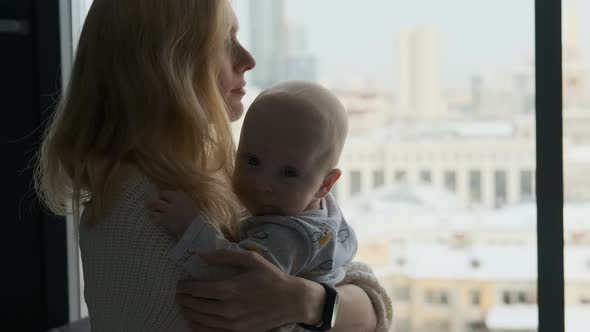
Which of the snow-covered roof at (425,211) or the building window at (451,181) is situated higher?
the building window at (451,181)

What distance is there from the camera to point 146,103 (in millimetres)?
1189

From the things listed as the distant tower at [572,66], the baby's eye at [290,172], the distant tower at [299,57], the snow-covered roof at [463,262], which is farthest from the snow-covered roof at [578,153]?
the distant tower at [299,57]

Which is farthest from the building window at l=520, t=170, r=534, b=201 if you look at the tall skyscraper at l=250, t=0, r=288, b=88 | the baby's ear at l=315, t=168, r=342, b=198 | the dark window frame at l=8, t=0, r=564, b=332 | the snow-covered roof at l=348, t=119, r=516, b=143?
the baby's ear at l=315, t=168, r=342, b=198

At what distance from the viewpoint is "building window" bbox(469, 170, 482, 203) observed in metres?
2.31

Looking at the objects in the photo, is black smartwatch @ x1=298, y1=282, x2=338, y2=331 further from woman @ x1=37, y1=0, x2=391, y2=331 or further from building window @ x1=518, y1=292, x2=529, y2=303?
building window @ x1=518, y1=292, x2=529, y2=303

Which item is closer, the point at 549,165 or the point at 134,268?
the point at 134,268

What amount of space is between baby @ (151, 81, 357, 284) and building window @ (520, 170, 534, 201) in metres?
1.05

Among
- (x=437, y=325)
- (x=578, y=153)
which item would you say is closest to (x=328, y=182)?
(x=578, y=153)

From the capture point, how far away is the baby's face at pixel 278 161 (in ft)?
4.13

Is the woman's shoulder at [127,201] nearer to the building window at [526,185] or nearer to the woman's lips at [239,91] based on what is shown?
the woman's lips at [239,91]

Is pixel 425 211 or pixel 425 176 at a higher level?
pixel 425 176

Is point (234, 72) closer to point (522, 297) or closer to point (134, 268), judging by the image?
point (134, 268)

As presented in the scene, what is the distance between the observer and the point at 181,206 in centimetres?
114

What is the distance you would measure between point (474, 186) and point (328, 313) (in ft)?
3.98
